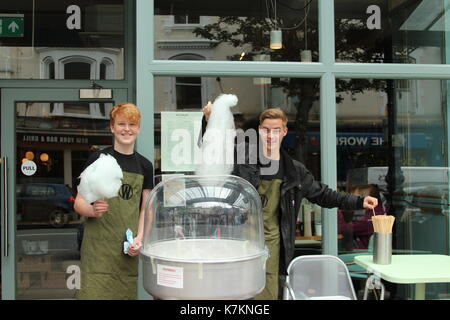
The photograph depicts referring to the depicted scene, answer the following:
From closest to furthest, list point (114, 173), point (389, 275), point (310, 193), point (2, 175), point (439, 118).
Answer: point (114, 173), point (389, 275), point (310, 193), point (2, 175), point (439, 118)

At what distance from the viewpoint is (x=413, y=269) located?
8.86ft

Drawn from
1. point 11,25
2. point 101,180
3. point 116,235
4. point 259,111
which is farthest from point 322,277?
point 11,25

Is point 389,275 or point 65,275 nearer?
point 389,275

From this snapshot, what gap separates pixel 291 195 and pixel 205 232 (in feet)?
2.18

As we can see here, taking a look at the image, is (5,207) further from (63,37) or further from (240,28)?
(240,28)

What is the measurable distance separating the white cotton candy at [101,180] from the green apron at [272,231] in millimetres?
925

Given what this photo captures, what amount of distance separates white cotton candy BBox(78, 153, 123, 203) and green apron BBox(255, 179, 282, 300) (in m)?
0.92

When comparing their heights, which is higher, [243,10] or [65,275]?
[243,10]

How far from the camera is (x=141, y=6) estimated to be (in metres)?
3.28

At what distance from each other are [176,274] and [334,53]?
227 centimetres

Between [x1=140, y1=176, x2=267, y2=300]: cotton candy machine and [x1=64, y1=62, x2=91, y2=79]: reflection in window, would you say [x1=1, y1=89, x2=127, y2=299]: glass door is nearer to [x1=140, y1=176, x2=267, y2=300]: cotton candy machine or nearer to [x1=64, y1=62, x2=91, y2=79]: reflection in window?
[x1=64, y1=62, x2=91, y2=79]: reflection in window

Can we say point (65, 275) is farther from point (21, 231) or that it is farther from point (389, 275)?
point (389, 275)

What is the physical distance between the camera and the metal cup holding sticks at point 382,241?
2.83 m
